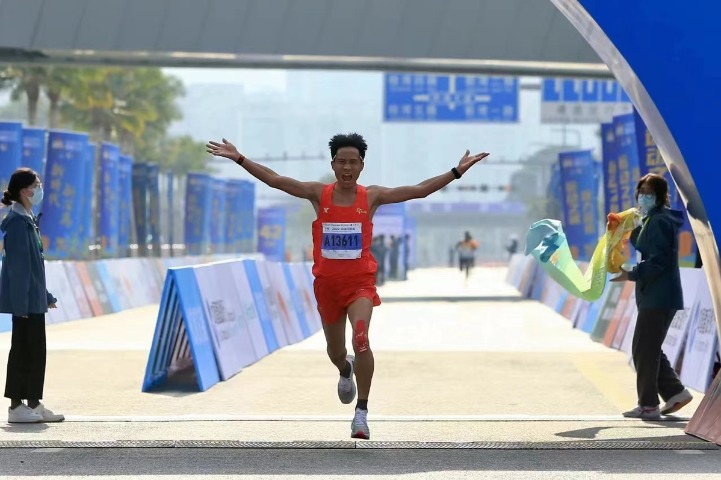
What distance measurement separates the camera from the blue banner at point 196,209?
49594 mm

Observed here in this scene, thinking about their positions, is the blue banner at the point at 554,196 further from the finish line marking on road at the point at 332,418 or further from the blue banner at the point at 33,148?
the finish line marking on road at the point at 332,418

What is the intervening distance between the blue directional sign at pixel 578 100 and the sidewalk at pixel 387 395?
35.5m

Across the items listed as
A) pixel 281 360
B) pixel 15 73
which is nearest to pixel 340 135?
pixel 281 360

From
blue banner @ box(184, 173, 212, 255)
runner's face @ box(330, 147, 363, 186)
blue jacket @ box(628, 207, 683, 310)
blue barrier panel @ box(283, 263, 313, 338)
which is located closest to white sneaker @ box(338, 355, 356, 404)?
runner's face @ box(330, 147, 363, 186)

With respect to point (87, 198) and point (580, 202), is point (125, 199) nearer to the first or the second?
point (87, 198)

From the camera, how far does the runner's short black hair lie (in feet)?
30.2

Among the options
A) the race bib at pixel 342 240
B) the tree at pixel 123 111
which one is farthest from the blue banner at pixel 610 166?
the tree at pixel 123 111

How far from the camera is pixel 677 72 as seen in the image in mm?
9430

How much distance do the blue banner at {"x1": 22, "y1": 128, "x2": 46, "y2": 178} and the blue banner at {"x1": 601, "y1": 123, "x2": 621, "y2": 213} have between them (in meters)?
10.3

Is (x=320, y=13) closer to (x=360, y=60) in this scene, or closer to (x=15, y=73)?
(x=360, y=60)

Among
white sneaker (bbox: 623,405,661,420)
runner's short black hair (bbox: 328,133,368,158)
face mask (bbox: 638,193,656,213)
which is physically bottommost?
white sneaker (bbox: 623,405,661,420)

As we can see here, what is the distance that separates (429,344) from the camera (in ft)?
66.3

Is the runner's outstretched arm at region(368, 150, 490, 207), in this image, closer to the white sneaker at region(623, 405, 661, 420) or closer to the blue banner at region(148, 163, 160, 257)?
the white sneaker at region(623, 405, 661, 420)

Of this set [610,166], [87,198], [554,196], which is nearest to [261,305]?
[610,166]
